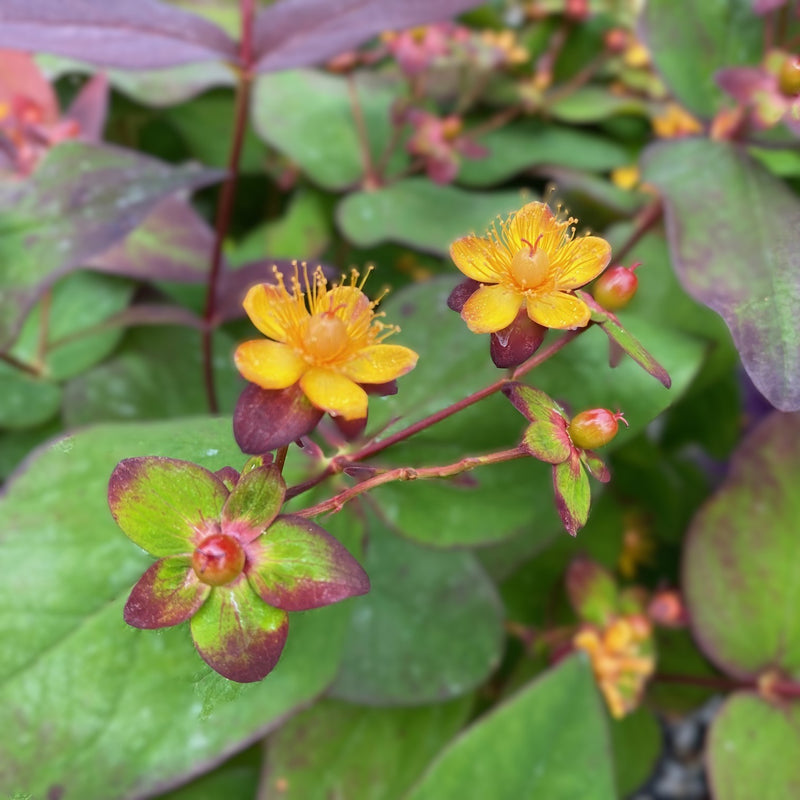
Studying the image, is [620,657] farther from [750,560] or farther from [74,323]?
[74,323]

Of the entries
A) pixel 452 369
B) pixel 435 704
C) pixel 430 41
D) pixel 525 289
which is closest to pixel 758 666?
pixel 435 704

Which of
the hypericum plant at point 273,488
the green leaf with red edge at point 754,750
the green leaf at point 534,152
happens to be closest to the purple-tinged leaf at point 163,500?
the hypericum plant at point 273,488

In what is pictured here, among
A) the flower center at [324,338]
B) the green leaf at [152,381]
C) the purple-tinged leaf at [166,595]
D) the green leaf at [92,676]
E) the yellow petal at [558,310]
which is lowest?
the green leaf at [152,381]

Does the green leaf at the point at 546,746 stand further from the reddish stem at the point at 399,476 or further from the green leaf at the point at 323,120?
the green leaf at the point at 323,120

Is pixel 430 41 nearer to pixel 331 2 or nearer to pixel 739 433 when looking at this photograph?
pixel 331 2

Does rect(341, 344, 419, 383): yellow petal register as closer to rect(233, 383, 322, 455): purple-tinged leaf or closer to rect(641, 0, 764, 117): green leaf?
rect(233, 383, 322, 455): purple-tinged leaf

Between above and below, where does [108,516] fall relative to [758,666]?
above

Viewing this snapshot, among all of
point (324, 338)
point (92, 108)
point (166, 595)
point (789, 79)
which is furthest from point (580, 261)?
point (92, 108)
